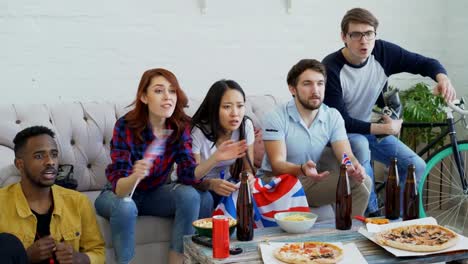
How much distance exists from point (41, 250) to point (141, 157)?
66 cm

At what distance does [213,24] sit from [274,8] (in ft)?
1.57

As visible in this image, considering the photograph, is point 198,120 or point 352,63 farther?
point 352,63

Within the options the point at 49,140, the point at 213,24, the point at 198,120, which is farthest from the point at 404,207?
the point at 213,24

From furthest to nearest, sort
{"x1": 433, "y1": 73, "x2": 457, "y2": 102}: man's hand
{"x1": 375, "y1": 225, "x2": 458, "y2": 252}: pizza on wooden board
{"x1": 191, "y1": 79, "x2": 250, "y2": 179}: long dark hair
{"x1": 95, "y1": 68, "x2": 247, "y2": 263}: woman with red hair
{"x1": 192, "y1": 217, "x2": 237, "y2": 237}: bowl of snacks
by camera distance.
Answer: {"x1": 433, "y1": 73, "x2": 457, "y2": 102}: man's hand → {"x1": 191, "y1": 79, "x2": 250, "y2": 179}: long dark hair → {"x1": 95, "y1": 68, "x2": 247, "y2": 263}: woman with red hair → {"x1": 192, "y1": 217, "x2": 237, "y2": 237}: bowl of snacks → {"x1": 375, "y1": 225, "x2": 458, "y2": 252}: pizza on wooden board

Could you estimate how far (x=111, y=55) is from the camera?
11.7ft

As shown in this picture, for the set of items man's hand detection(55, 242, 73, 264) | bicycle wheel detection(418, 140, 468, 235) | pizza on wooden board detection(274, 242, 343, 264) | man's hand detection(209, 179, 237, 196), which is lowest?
bicycle wheel detection(418, 140, 468, 235)

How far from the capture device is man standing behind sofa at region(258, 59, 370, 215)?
9.43ft

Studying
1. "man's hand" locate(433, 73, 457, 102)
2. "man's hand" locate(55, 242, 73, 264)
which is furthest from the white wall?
"man's hand" locate(55, 242, 73, 264)

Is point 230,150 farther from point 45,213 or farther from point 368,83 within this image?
point 368,83

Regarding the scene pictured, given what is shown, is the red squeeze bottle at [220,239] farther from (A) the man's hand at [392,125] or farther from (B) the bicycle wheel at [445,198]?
(B) the bicycle wheel at [445,198]

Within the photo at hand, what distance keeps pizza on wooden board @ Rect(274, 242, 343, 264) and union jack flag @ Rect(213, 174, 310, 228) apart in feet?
1.95

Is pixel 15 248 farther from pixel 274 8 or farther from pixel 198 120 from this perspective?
pixel 274 8

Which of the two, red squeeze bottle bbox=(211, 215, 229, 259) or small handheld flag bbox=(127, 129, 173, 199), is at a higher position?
small handheld flag bbox=(127, 129, 173, 199)

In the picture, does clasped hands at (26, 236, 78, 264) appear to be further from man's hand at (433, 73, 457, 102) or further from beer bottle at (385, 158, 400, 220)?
man's hand at (433, 73, 457, 102)
